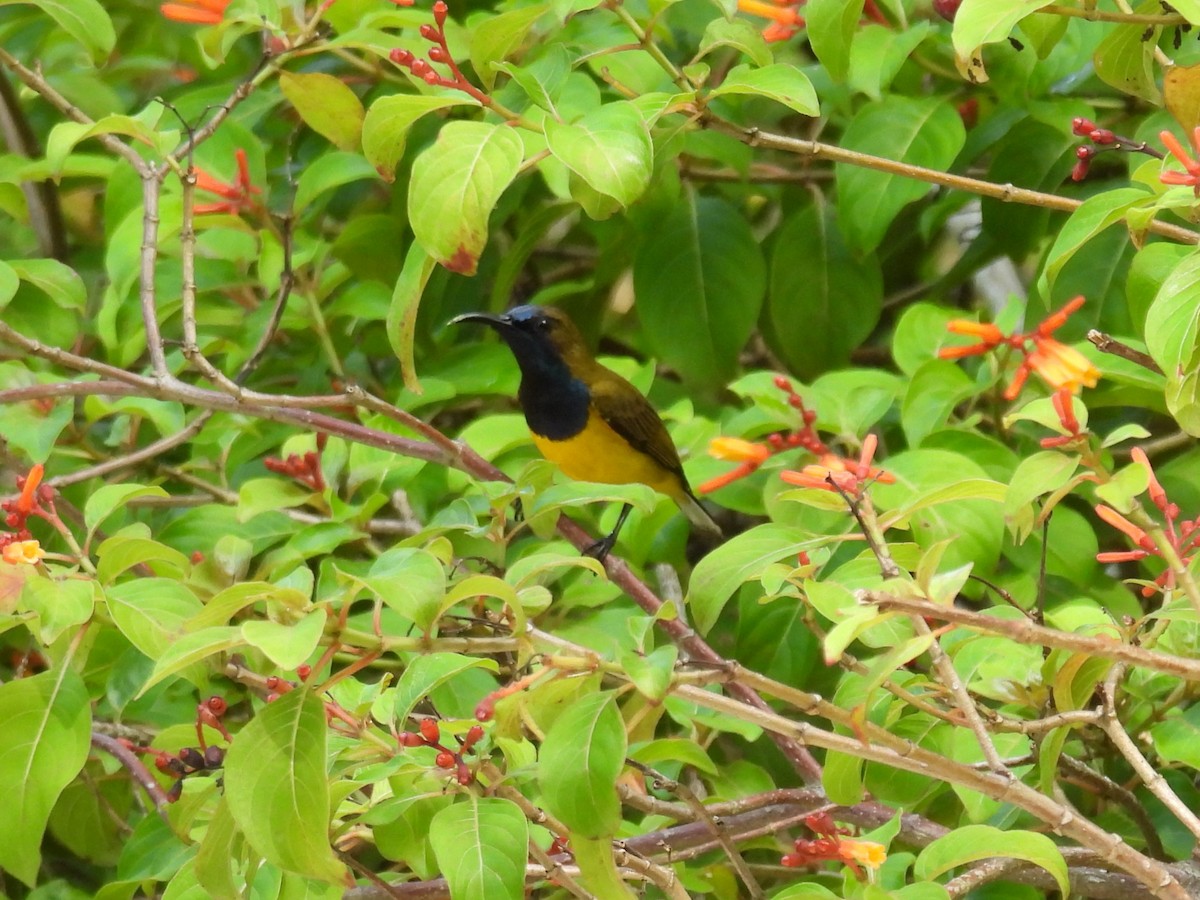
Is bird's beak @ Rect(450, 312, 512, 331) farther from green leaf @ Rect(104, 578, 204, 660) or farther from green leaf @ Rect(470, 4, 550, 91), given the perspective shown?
green leaf @ Rect(104, 578, 204, 660)

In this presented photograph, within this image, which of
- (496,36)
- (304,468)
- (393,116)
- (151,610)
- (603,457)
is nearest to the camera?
(151,610)

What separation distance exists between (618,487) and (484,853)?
0.62 meters

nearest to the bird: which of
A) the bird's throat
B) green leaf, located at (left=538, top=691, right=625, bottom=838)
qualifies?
the bird's throat

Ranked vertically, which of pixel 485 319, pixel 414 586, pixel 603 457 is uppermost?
pixel 414 586

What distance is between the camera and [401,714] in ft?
4.65

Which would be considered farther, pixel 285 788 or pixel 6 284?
pixel 6 284

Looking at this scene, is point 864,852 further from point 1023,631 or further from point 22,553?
point 22,553

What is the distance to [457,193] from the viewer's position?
152 centimetres

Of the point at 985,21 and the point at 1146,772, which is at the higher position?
the point at 985,21

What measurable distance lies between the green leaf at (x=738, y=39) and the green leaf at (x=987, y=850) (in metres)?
1.07

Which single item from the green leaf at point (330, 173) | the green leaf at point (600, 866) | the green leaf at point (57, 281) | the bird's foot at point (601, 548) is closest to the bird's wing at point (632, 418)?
the bird's foot at point (601, 548)

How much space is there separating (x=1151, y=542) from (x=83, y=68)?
3.15m

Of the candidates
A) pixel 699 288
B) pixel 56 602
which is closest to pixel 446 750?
pixel 56 602

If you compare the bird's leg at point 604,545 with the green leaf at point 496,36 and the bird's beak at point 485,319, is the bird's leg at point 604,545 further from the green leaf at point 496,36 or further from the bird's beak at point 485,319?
the green leaf at point 496,36
